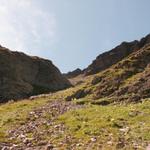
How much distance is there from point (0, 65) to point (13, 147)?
85.2 meters

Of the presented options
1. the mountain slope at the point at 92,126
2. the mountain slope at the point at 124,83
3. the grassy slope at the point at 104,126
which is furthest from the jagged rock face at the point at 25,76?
the grassy slope at the point at 104,126

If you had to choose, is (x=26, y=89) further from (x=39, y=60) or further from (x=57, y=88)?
(x=39, y=60)

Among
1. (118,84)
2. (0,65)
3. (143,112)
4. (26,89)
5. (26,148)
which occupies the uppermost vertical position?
(0,65)

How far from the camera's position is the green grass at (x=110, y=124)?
2798 cm

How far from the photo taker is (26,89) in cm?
10662

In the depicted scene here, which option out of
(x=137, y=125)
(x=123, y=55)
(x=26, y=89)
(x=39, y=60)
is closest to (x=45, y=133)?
(x=137, y=125)

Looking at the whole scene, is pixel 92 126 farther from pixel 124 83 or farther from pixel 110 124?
pixel 124 83

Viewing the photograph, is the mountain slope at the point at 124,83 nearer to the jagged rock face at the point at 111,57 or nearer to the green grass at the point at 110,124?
the green grass at the point at 110,124

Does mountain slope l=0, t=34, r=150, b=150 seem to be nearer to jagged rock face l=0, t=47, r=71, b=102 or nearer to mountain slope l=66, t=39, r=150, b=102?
mountain slope l=66, t=39, r=150, b=102

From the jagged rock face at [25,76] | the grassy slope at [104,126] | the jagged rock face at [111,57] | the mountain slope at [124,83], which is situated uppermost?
the jagged rock face at [111,57]

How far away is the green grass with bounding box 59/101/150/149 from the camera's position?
Result: 2798 cm

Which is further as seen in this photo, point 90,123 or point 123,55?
point 123,55

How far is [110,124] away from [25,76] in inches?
3665

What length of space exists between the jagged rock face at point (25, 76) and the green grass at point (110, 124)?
54.7 metres
